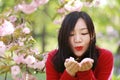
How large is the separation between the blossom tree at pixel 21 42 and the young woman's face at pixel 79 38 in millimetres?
657

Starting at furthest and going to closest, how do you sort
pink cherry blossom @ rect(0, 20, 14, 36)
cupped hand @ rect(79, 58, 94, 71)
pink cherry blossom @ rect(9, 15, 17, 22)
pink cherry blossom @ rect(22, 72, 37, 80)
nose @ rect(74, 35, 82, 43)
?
1. pink cherry blossom @ rect(9, 15, 17, 22)
2. pink cherry blossom @ rect(22, 72, 37, 80)
3. pink cherry blossom @ rect(0, 20, 14, 36)
4. nose @ rect(74, 35, 82, 43)
5. cupped hand @ rect(79, 58, 94, 71)

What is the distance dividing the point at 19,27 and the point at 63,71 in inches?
30.3

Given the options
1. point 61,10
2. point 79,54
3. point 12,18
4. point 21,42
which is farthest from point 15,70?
point 79,54

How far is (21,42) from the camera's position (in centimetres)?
287

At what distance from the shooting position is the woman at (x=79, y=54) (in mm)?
2064

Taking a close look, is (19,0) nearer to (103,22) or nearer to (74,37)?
(74,37)

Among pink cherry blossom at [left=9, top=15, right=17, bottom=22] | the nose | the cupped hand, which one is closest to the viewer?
the cupped hand

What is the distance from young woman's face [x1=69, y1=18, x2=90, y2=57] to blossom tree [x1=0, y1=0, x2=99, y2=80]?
0.66 metres

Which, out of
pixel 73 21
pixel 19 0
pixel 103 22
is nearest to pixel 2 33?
pixel 19 0

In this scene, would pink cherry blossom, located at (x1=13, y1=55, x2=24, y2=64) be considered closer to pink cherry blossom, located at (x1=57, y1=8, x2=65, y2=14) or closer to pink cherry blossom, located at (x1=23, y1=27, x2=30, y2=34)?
pink cherry blossom, located at (x1=23, y1=27, x2=30, y2=34)

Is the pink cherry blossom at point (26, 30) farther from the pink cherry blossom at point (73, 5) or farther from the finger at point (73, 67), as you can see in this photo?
the finger at point (73, 67)

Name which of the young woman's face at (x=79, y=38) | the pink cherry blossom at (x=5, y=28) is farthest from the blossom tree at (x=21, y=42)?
the young woman's face at (x=79, y=38)

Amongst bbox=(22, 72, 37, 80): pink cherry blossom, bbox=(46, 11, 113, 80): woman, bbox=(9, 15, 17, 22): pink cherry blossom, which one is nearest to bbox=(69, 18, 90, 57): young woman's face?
bbox=(46, 11, 113, 80): woman

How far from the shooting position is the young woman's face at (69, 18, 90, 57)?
2.13 m
